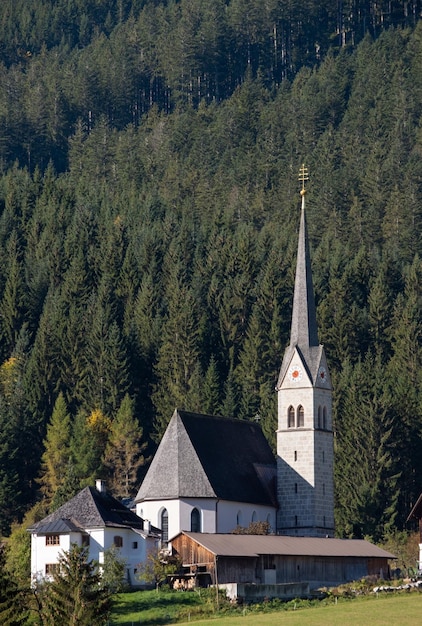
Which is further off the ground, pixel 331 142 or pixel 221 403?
pixel 331 142

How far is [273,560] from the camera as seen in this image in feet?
281

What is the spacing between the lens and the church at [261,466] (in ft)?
306

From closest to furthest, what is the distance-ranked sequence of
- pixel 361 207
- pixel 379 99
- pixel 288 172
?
1. pixel 361 207
2. pixel 288 172
3. pixel 379 99

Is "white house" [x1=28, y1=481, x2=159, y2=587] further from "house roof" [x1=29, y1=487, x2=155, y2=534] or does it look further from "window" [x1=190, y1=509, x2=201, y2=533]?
"window" [x1=190, y1=509, x2=201, y2=533]

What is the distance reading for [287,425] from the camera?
323 ft

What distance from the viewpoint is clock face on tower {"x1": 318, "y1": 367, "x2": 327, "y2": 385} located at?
→ 98562 mm

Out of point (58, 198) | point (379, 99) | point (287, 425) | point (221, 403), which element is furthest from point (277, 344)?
point (379, 99)

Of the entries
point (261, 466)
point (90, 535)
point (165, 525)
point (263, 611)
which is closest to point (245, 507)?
point (261, 466)

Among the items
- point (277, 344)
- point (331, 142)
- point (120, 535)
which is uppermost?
point (331, 142)

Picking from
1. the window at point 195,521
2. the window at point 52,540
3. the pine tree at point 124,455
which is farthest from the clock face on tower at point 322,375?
the pine tree at point 124,455

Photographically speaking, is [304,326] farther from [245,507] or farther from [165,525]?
[165,525]

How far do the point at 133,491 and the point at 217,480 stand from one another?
891 inches

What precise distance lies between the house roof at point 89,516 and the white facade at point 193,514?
124 inches

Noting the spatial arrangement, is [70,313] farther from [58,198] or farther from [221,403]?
[58,198]
